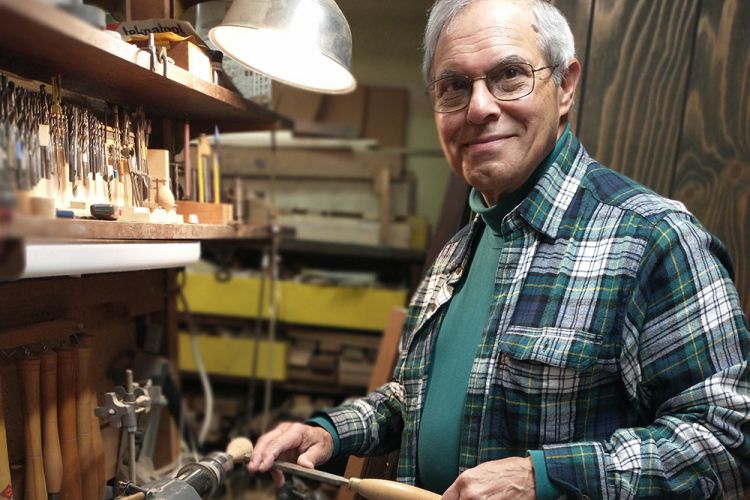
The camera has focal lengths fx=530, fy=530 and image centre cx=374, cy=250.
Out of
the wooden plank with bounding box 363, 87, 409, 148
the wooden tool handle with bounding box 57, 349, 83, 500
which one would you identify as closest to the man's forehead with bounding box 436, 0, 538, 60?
the wooden tool handle with bounding box 57, 349, 83, 500

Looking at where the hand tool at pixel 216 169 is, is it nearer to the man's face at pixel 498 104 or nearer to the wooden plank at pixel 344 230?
the man's face at pixel 498 104

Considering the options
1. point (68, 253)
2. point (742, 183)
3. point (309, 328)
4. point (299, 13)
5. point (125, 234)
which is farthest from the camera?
point (309, 328)

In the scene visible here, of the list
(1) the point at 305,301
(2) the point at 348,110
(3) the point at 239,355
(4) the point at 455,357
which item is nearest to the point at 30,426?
(4) the point at 455,357

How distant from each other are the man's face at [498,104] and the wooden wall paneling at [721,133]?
51 centimetres

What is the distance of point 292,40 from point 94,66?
35cm

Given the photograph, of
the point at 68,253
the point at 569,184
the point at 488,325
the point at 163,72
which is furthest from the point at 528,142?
the point at 68,253

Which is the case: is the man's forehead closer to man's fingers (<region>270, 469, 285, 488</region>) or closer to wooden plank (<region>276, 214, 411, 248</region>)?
man's fingers (<region>270, 469, 285, 488</region>)

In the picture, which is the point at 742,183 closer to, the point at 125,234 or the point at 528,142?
the point at 528,142

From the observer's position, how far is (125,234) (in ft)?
2.56

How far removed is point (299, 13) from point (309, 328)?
215 centimetres

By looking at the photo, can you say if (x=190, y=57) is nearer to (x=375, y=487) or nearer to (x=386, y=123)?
(x=375, y=487)

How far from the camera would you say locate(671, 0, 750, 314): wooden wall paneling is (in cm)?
124

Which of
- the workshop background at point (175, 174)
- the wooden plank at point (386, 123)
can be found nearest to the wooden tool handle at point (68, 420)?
the workshop background at point (175, 174)

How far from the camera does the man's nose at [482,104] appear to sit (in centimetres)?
94
